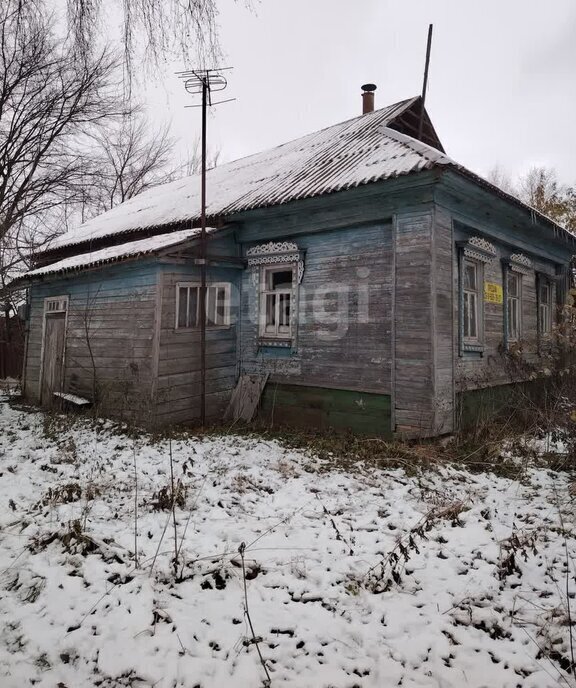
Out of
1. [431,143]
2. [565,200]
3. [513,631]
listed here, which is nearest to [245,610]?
[513,631]

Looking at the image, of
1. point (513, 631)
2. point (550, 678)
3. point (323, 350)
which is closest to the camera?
point (550, 678)

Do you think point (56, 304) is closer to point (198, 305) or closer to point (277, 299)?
point (198, 305)

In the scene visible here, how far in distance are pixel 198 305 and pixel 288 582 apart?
18.8 ft

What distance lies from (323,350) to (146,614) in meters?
5.00

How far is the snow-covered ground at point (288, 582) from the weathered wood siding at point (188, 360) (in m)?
2.53

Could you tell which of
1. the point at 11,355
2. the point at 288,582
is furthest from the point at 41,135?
the point at 288,582

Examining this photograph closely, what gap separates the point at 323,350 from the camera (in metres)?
7.01

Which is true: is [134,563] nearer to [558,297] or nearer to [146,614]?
[146,614]

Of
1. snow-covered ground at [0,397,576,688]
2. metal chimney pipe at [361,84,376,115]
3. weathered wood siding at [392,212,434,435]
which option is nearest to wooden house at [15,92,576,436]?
weathered wood siding at [392,212,434,435]

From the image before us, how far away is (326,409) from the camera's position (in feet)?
22.8

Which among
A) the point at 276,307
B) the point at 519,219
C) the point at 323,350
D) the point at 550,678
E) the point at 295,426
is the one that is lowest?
the point at 550,678

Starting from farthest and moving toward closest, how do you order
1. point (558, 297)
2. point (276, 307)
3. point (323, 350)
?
1. point (558, 297)
2. point (276, 307)
3. point (323, 350)

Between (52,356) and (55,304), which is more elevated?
(55,304)

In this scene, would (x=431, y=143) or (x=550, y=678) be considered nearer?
(x=550, y=678)
